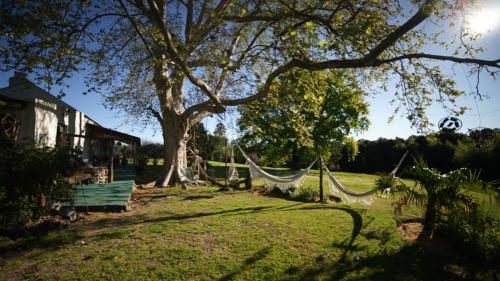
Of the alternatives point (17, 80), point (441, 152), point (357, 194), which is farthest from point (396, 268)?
point (441, 152)

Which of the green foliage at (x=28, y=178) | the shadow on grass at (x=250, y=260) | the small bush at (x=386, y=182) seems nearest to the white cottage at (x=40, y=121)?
the green foliage at (x=28, y=178)

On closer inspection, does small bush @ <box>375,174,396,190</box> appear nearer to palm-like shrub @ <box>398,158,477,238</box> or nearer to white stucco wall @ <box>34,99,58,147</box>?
palm-like shrub @ <box>398,158,477,238</box>

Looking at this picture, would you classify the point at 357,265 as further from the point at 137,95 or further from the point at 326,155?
the point at 326,155

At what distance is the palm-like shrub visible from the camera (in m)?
5.04

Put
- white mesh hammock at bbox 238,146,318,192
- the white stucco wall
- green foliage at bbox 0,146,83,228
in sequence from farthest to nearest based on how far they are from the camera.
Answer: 1. white mesh hammock at bbox 238,146,318,192
2. the white stucco wall
3. green foliage at bbox 0,146,83,228

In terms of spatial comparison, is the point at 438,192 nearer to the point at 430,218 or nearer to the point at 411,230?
the point at 430,218

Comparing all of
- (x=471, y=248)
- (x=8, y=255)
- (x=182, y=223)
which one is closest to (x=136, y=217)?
(x=182, y=223)

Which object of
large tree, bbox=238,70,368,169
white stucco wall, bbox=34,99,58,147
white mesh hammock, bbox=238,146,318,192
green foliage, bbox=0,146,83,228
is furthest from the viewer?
white mesh hammock, bbox=238,146,318,192

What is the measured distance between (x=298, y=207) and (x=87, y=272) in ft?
18.3

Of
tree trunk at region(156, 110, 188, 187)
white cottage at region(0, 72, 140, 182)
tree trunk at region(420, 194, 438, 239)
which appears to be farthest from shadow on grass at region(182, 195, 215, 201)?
tree trunk at region(420, 194, 438, 239)

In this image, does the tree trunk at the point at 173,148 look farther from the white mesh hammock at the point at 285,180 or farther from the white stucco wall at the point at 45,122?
the white stucco wall at the point at 45,122

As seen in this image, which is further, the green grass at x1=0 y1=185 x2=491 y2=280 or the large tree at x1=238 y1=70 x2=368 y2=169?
the large tree at x1=238 y1=70 x2=368 y2=169

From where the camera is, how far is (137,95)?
37.5ft

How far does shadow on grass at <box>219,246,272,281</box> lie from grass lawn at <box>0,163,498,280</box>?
0.05 feet
